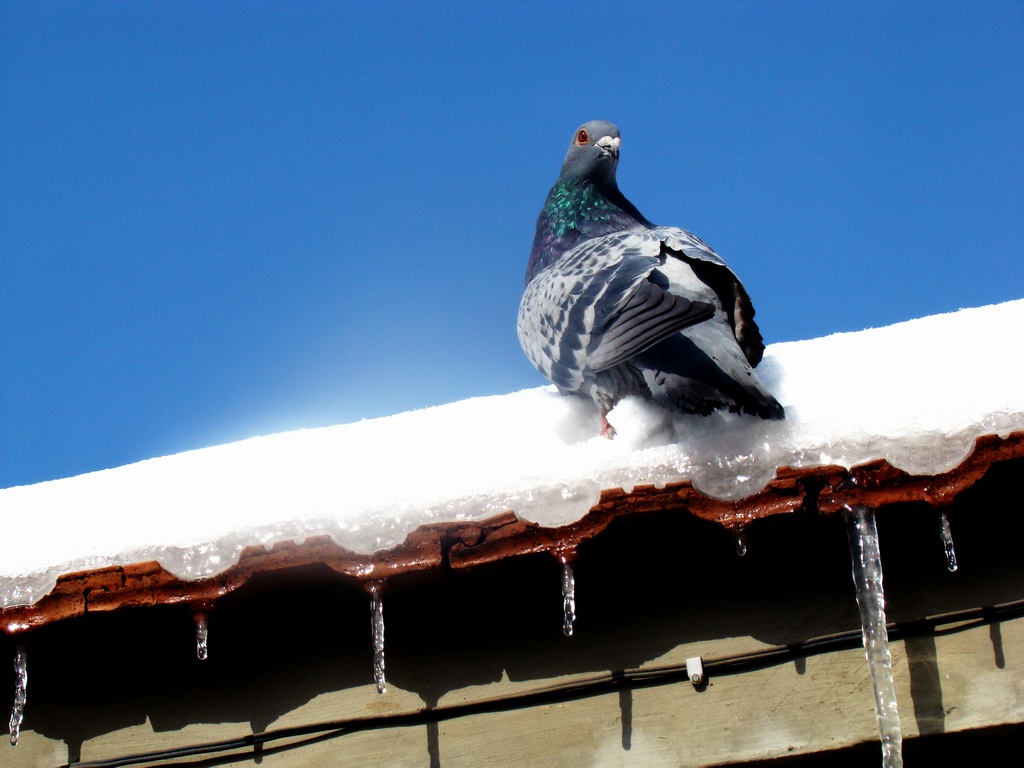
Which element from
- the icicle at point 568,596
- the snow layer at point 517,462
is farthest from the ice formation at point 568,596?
the snow layer at point 517,462

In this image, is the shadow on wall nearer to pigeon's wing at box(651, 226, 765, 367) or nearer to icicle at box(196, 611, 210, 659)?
icicle at box(196, 611, 210, 659)

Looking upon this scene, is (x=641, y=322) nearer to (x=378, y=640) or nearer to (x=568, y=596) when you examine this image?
(x=568, y=596)

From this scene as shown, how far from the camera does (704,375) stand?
8.02ft

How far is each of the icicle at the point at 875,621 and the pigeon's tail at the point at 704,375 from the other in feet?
1.15

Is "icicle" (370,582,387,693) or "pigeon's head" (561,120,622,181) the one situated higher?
"pigeon's head" (561,120,622,181)

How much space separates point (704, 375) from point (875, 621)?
30.1 inches

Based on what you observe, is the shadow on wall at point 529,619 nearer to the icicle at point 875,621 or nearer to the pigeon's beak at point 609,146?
the icicle at point 875,621

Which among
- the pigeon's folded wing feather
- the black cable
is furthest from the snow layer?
the black cable

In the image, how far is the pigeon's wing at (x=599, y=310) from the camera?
2.43 metres

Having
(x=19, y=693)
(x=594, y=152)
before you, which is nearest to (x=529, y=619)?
(x=19, y=693)

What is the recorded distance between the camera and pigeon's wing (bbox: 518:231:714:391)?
7.97ft

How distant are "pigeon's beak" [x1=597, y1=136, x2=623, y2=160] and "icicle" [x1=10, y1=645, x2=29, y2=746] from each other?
3360 mm

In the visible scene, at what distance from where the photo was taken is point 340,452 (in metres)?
2.90

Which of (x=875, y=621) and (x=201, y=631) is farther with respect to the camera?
(x=201, y=631)
